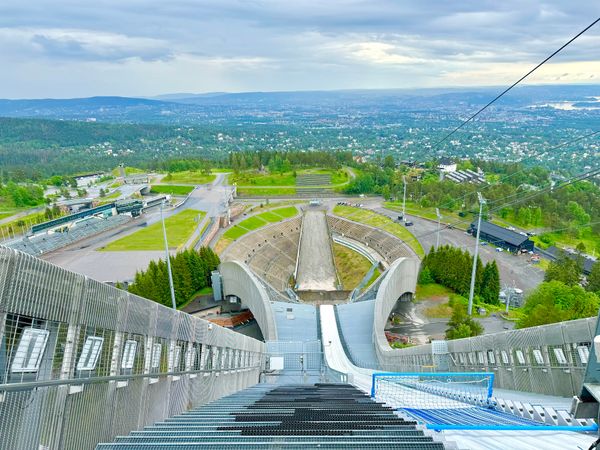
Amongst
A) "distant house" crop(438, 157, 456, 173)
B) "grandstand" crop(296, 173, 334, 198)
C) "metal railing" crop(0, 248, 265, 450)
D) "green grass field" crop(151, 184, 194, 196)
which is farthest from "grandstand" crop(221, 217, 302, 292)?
"distant house" crop(438, 157, 456, 173)

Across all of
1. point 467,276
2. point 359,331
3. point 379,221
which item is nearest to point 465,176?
point 379,221

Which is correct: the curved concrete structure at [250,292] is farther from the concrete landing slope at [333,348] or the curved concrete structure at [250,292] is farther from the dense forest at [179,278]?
the concrete landing slope at [333,348]

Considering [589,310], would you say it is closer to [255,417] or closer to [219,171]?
[255,417]

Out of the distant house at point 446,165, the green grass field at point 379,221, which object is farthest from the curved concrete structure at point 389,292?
the distant house at point 446,165

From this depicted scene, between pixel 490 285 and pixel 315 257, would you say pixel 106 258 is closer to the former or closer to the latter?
pixel 315 257

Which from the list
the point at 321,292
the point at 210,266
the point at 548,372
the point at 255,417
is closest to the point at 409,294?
the point at 321,292

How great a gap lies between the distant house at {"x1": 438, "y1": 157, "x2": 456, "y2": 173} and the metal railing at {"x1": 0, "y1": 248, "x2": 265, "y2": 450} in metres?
80.1

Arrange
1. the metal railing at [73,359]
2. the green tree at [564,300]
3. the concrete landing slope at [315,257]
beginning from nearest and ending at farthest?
the metal railing at [73,359]
the green tree at [564,300]
the concrete landing slope at [315,257]

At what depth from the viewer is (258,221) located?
5334 cm

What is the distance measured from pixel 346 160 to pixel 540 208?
44173mm

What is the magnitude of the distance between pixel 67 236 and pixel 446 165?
6612 cm

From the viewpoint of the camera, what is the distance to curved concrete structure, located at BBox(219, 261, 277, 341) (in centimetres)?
2502

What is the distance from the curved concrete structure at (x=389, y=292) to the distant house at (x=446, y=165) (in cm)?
5453

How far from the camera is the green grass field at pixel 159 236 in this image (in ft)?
144
